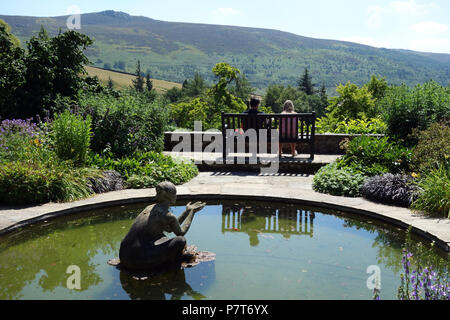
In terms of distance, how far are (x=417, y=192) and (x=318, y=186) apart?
1.60 metres

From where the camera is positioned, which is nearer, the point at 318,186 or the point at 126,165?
the point at 318,186

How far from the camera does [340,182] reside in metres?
6.84

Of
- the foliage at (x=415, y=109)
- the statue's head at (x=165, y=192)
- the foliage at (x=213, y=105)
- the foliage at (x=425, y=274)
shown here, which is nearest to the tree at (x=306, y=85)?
the foliage at (x=213, y=105)

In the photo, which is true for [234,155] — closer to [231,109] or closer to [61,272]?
[61,272]

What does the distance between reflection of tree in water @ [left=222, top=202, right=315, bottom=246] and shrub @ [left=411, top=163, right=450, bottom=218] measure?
5.00ft

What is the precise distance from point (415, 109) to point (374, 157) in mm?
1713

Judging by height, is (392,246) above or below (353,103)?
below

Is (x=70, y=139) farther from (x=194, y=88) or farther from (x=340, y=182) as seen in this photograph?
(x=194, y=88)

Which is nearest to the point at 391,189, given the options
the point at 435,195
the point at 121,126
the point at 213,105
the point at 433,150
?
the point at 435,195

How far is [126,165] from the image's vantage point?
7.59 meters

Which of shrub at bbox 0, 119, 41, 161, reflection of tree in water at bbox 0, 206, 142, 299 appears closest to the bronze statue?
reflection of tree in water at bbox 0, 206, 142, 299
